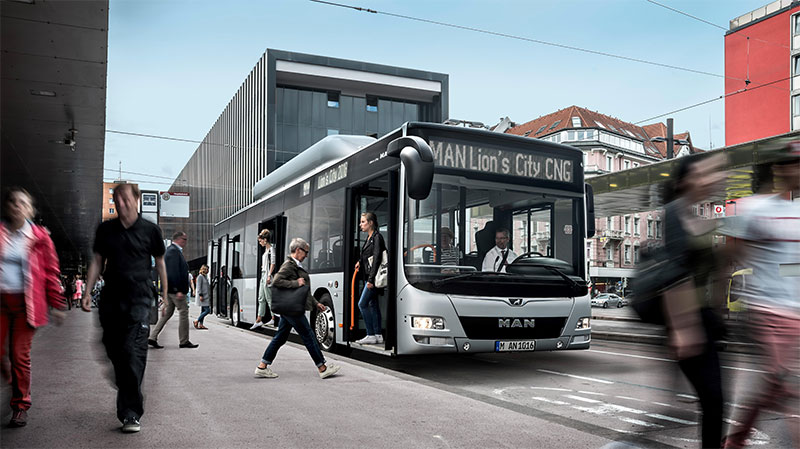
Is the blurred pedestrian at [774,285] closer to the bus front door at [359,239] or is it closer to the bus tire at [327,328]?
the bus front door at [359,239]

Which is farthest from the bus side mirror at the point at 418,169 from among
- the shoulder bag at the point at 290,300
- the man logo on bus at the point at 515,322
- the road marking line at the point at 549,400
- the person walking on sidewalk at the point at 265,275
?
the person walking on sidewalk at the point at 265,275

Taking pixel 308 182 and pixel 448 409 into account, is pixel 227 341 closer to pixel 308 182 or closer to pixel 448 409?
pixel 308 182

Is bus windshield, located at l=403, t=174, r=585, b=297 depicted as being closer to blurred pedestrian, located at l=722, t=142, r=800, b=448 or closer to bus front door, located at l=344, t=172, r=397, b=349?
bus front door, located at l=344, t=172, r=397, b=349

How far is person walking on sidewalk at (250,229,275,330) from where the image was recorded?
534 inches

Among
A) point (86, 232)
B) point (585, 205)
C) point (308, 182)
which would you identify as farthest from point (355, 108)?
point (585, 205)

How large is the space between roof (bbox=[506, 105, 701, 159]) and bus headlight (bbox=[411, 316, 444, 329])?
6641cm

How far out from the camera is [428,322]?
812 centimetres

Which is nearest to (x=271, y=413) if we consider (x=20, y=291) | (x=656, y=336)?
(x=20, y=291)

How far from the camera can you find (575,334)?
8.99 meters

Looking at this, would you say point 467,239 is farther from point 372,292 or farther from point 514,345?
point 372,292

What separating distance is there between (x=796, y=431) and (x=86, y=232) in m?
45.0

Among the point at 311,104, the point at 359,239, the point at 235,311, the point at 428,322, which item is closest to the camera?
the point at 428,322

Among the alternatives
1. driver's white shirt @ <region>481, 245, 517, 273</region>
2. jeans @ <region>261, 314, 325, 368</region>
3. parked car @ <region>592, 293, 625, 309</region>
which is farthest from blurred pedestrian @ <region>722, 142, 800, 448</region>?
parked car @ <region>592, 293, 625, 309</region>

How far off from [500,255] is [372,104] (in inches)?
1737
